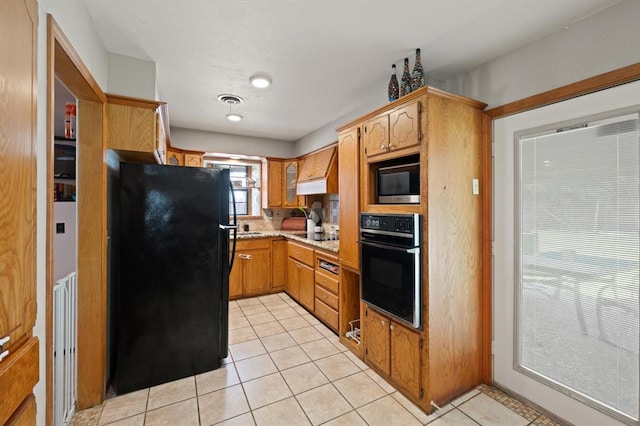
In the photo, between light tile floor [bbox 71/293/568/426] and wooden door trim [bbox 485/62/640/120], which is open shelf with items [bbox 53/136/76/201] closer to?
light tile floor [bbox 71/293/568/426]

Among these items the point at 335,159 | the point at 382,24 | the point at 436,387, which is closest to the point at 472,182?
the point at 382,24

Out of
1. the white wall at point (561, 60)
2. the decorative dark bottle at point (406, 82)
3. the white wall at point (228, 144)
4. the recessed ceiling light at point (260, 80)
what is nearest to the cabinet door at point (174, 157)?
the white wall at point (228, 144)

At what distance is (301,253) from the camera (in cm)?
389

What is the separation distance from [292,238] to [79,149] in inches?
105

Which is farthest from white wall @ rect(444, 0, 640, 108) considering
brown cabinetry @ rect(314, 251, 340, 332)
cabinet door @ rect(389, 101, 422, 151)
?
brown cabinetry @ rect(314, 251, 340, 332)

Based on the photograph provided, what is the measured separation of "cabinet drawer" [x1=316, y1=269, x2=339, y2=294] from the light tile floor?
0.61 metres

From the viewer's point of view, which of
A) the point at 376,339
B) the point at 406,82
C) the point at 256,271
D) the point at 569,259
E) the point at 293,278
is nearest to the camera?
the point at 569,259

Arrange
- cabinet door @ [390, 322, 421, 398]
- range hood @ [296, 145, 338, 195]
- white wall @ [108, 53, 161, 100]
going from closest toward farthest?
cabinet door @ [390, 322, 421, 398] → white wall @ [108, 53, 161, 100] → range hood @ [296, 145, 338, 195]

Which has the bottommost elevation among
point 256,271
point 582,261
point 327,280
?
point 256,271

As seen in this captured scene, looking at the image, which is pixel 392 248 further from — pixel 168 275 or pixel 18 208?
pixel 18 208

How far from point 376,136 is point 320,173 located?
1.77 metres

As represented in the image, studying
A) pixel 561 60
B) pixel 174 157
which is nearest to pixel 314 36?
pixel 561 60

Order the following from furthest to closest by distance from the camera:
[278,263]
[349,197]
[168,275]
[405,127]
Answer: [278,263], [349,197], [168,275], [405,127]

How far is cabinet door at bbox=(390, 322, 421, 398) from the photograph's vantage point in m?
1.98
